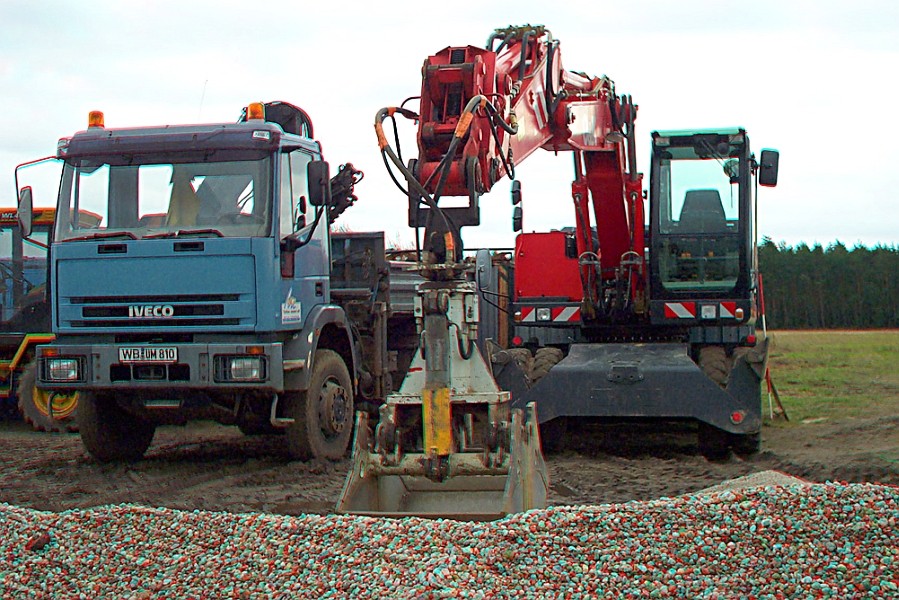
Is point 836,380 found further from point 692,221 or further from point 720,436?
point 720,436

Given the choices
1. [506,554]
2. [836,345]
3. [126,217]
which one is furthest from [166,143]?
[836,345]

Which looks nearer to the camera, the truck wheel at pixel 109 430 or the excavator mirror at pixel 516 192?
the excavator mirror at pixel 516 192

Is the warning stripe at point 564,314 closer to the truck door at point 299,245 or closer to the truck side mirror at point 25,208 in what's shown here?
the truck door at point 299,245

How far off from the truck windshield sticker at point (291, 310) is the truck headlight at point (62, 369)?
1837mm

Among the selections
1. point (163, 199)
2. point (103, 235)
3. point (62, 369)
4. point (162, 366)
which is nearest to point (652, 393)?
point (162, 366)

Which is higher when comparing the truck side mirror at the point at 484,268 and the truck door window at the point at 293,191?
the truck door window at the point at 293,191

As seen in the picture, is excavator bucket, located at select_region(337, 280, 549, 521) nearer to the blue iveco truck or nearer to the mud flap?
the blue iveco truck

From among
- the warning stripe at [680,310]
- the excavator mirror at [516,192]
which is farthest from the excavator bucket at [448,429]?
the warning stripe at [680,310]

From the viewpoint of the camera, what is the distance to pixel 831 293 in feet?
213

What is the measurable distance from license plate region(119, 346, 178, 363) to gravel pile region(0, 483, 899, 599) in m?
3.33

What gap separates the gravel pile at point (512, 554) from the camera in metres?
4.84

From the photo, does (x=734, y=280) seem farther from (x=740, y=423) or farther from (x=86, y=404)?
(x=86, y=404)

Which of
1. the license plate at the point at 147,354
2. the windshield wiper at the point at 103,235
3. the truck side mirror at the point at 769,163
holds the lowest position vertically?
the license plate at the point at 147,354

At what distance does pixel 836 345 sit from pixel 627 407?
27.0 m
